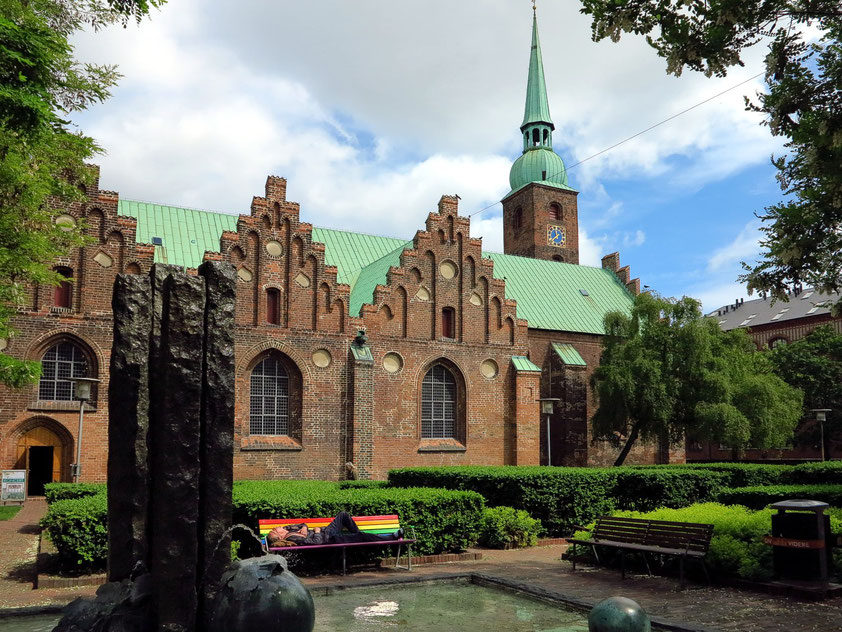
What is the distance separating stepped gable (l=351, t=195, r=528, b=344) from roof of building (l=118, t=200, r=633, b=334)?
1101 millimetres

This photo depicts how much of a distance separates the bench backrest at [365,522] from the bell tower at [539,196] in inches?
1448

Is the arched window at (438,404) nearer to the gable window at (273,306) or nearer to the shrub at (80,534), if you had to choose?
the gable window at (273,306)

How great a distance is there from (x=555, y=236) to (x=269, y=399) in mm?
28049

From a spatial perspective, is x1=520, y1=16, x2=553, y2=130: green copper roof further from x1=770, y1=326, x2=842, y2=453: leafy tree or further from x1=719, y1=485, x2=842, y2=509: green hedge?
x1=719, y1=485, x2=842, y2=509: green hedge

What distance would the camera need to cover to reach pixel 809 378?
46.1 m

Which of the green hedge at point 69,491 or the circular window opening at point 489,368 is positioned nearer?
the green hedge at point 69,491

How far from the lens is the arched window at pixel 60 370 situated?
2341 centimetres

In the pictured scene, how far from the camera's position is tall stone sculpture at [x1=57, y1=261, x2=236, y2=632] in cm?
625

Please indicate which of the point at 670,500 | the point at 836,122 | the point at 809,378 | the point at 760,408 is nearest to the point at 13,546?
the point at 670,500

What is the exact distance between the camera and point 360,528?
12312mm

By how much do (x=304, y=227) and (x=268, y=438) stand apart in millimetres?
7920

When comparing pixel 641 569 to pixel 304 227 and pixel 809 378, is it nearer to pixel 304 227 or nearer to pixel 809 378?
pixel 304 227

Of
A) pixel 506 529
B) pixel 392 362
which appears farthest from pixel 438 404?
pixel 506 529

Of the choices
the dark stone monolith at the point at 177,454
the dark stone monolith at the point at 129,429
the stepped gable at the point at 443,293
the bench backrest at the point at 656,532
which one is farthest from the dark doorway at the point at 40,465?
the dark stone monolith at the point at 177,454
